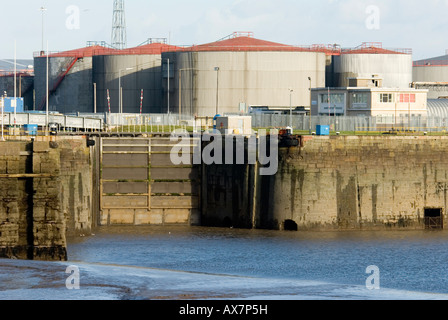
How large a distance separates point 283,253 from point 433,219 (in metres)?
18.0

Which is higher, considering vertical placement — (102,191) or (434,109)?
(434,109)

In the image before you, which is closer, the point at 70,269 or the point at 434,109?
the point at 70,269

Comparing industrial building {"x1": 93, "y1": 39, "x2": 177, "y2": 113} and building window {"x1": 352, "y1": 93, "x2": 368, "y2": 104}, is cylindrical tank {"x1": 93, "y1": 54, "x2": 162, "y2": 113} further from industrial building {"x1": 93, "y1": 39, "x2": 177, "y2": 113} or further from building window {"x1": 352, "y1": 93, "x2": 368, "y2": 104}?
building window {"x1": 352, "y1": 93, "x2": 368, "y2": 104}

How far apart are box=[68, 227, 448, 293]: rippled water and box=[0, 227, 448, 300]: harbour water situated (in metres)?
0.07

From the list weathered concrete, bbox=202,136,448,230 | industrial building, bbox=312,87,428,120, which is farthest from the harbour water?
industrial building, bbox=312,87,428,120

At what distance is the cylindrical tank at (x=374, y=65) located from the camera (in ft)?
473

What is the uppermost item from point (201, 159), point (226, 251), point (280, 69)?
point (280, 69)

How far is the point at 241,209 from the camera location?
277ft

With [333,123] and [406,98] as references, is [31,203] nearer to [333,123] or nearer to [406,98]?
[333,123]

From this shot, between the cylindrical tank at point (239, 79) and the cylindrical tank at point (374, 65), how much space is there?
7700 mm

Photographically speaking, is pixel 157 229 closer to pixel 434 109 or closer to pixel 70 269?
pixel 70 269

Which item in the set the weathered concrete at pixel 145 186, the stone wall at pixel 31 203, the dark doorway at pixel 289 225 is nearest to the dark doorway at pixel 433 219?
the dark doorway at pixel 289 225
